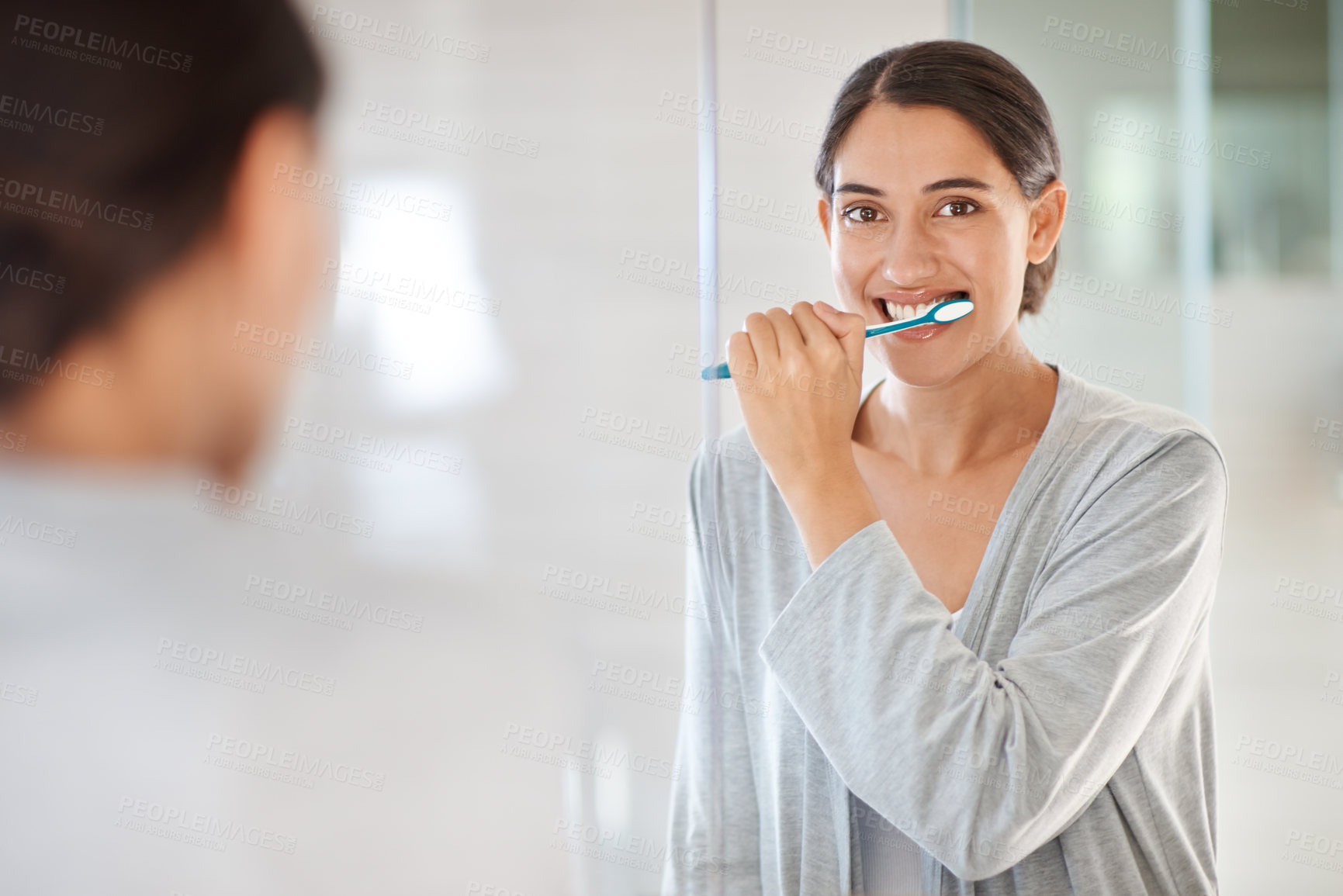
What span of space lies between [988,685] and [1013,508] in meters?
0.16

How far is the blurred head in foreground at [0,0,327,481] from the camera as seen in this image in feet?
1.24

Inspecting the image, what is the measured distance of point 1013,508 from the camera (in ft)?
2.03

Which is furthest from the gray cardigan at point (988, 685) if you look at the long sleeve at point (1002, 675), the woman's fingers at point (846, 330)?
the woman's fingers at point (846, 330)

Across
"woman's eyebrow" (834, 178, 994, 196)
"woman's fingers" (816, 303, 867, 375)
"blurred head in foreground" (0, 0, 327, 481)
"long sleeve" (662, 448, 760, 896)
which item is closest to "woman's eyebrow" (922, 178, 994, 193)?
"woman's eyebrow" (834, 178, 994, 196)

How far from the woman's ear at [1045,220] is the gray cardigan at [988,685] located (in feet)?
0.33

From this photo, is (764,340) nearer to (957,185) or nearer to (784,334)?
(784,334)

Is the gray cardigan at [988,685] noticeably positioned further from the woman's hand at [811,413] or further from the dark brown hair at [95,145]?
the dark brown hair at [95,145]

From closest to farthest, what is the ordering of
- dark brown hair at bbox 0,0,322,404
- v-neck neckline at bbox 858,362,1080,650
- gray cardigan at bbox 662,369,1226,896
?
dark brown hair at bbox 0,0,322,404, gray cardigan at bbox 662,369,1226,896, v-neck neckline at bbox 858,362,1080,650

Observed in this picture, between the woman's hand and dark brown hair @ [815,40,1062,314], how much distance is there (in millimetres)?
147

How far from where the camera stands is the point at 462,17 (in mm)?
412

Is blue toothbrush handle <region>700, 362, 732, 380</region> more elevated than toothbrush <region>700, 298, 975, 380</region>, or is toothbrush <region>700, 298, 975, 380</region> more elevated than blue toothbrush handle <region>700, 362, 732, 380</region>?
toothbrush <region>700, 298, 975, 380</region>

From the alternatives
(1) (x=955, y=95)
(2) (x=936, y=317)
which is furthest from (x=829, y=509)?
(1) (x=955, y=95)

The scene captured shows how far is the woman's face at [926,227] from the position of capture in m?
0.64

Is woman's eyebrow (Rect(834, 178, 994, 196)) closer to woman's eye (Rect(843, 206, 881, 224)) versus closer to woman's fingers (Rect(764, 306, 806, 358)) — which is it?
woman's eye (Rect(843, 206, 881, 224))
